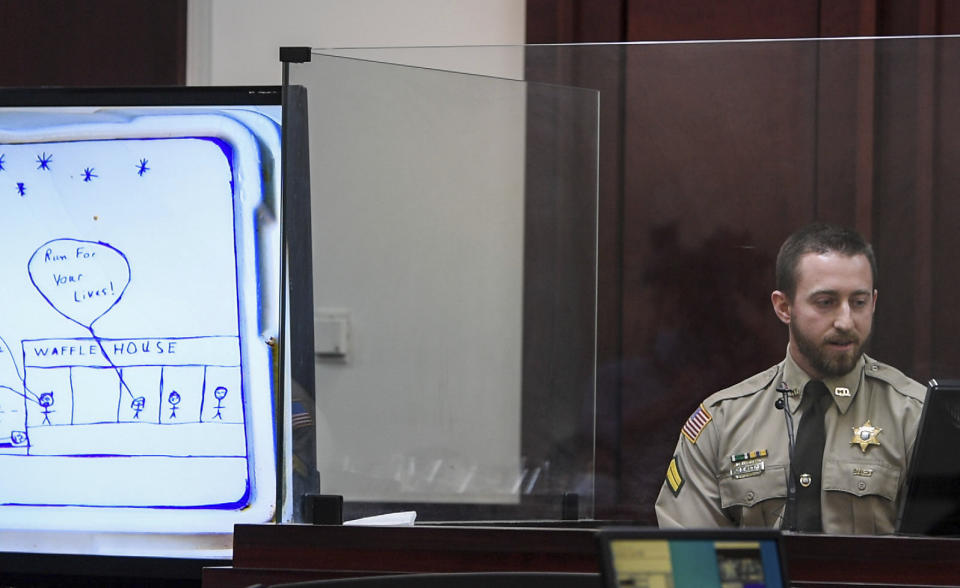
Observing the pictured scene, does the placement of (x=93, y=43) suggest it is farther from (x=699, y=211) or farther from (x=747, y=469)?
(x=747, y=469)

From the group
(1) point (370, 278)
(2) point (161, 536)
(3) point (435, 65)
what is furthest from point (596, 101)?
(2) point (161, 536)

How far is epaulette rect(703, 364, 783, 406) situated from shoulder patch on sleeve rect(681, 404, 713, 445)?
0.04ft

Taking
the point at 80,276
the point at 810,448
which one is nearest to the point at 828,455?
the point at 810,448

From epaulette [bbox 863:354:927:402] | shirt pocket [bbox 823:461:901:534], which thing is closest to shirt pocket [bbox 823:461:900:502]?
shirt pocket [bbox 823:461:901:534]

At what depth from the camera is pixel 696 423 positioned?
150 centimetres

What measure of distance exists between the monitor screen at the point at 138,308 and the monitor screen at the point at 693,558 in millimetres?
1394

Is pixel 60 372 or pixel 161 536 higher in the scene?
pixel 60 372

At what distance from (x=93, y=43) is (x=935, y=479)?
237 cm

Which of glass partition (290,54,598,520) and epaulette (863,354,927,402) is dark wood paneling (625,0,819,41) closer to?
glass partition (290,54,598,520)

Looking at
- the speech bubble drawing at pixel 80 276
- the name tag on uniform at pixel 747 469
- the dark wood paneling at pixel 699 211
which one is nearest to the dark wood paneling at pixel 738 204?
the dark wood paneling at pixel 699 211

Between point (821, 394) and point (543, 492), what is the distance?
16.3 inches

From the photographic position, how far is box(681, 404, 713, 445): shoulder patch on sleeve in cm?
150

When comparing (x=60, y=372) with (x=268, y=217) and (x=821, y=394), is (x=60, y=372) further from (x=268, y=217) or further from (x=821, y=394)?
(x=821, y=394)

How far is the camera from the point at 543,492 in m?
1.58
